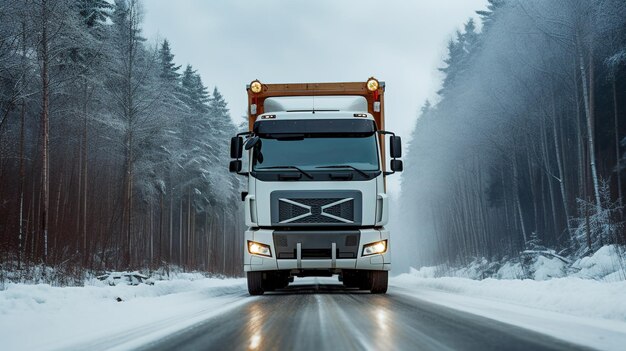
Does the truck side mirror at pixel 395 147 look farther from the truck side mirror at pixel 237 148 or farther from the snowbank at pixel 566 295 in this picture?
the snowbank at pixel 566 295

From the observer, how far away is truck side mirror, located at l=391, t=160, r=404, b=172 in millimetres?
12445

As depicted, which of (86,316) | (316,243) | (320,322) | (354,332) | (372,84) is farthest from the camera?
(372,84)

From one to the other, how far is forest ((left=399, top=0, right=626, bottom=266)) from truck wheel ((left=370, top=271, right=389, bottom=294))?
955 centimetres

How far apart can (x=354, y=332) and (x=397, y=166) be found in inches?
265

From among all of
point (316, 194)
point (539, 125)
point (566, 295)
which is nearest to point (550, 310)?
point (566, 295)

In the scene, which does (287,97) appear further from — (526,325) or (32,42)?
(32,42)

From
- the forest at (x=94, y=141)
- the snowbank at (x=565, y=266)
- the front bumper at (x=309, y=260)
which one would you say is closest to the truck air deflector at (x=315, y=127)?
the front bumper at (x=309, y=260)

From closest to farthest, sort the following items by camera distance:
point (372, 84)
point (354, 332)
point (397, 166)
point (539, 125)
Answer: point (354, 332) < point (397, 166) < point (372, 84) < point (539, 125)

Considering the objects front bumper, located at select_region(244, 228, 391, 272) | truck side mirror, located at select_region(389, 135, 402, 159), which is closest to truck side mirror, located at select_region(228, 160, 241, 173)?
front bumper, located at select_region(244, 228, 391, 272)

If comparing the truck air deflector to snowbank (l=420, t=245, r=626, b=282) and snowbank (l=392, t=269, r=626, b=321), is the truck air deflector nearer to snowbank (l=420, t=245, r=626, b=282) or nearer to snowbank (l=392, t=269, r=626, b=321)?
snowbank (l=392, t=269, r=626, b=321)

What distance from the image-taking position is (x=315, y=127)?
41.7ft

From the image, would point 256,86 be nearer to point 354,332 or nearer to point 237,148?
point 237,148

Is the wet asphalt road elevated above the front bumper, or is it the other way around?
the front bumper

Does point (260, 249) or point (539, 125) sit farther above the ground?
point (539, 125)
